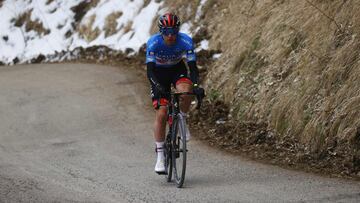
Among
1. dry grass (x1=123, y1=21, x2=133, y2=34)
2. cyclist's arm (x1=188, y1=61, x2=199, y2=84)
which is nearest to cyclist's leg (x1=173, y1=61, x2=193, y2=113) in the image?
cyclist's arm (x1=188, y1=61, x2=199, y2=84)

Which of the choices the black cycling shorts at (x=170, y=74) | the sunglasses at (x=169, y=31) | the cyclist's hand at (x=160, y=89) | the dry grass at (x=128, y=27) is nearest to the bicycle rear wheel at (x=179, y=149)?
the cyclist's hand at (x=160, y=89)

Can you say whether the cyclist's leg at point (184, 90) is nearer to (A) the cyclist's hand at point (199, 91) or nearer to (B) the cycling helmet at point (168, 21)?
(A) the cyclist's hand at point (199, 91)

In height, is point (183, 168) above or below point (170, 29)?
below

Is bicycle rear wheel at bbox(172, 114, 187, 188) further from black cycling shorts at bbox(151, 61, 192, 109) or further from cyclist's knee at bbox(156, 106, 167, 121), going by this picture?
black cycling shorts at bbox(151, 61, 192, 109)

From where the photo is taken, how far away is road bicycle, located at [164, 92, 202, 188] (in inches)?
326

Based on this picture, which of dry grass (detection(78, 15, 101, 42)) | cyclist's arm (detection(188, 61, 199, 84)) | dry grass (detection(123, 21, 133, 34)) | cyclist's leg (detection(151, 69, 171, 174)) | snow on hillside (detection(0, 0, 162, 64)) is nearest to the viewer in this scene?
Answer: cyclist's arm (detection(188, 61, 199, 84))

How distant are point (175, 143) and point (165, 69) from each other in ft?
3.26

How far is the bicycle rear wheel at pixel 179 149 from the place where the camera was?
823 centimetres

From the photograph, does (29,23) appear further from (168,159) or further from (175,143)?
(175,143)

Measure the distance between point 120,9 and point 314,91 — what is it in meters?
11.4

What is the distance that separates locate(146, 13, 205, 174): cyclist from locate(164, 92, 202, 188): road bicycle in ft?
0.26

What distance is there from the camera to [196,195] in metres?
8.07

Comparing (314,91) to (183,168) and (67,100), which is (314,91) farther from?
(67,100)

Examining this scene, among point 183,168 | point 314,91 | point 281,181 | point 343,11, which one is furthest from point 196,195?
point 343,11
